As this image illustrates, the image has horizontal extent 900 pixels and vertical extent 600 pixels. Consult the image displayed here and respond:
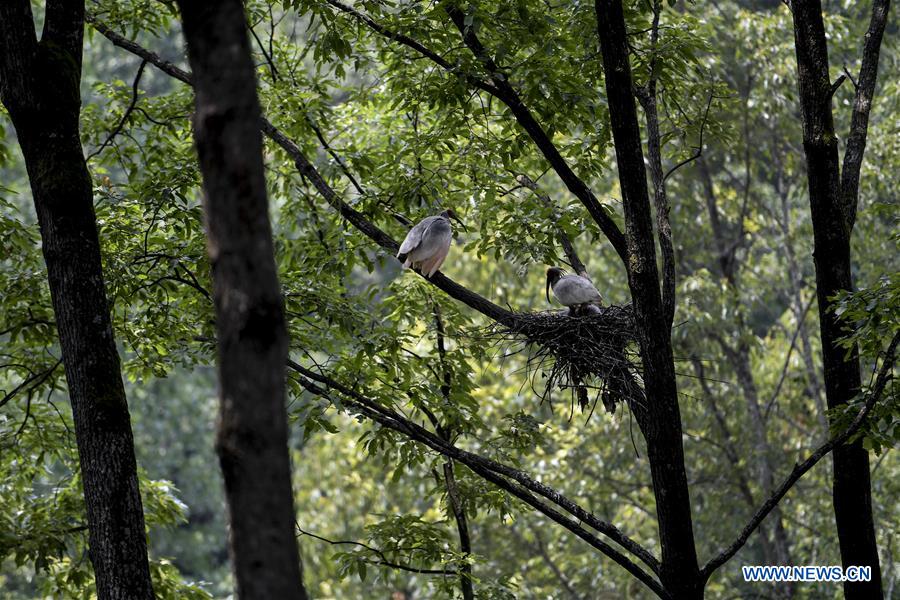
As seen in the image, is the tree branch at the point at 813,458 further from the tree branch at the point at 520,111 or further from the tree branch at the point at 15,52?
the tree branch at the point at 15,52

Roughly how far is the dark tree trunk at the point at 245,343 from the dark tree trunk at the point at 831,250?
4400 millimetres

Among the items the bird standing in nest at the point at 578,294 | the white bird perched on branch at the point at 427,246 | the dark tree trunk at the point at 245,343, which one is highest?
the white bird perched on branch at the point at 427,246

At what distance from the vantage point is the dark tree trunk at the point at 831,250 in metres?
6.19

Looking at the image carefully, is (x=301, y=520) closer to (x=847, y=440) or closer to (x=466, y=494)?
(x=466, y=494)

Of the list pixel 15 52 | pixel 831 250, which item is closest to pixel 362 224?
pixel 15 52

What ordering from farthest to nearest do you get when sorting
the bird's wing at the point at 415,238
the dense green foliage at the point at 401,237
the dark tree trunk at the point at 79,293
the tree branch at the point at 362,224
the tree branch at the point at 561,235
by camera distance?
the tree branch at the point at 561,235 → the bird's wing at the point at 415,238 → the dense green foliage at the point at 401,237 → the tree branch at the point at 362,224 → the dark tree trunk at the point at 79,293

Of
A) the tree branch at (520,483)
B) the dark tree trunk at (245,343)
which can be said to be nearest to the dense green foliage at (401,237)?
the tree branch at (520,483)

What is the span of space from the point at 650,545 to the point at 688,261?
429cm

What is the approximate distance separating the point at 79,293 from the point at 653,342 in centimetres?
281

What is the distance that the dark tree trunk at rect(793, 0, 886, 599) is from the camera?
6.19 meters

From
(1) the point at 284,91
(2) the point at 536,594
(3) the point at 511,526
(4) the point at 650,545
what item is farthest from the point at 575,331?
(3) the point at 511,526

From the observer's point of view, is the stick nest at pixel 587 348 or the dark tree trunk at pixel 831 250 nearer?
the dark tree trunk at pixel 831 250

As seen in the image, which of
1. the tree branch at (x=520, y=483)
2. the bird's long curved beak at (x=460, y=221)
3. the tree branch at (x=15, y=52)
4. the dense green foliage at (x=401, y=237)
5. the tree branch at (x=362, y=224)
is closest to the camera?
the tree branch at (x=15, y=52)

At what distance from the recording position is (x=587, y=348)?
6629 millimetres
